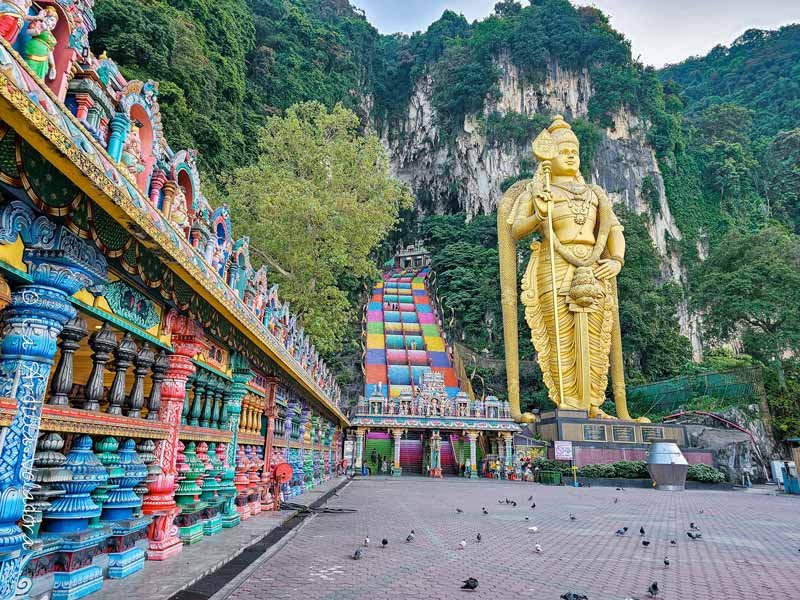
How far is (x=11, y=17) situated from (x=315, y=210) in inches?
448

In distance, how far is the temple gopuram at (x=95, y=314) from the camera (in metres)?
1.87

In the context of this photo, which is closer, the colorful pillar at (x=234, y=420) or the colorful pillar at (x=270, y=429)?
the colorful pillar at (x=234, y=420)

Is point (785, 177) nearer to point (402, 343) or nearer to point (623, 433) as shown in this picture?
point (402, 343)

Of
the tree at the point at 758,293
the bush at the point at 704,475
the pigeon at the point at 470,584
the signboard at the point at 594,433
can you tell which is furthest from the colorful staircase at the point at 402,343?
the pigeon at the point at 470,584

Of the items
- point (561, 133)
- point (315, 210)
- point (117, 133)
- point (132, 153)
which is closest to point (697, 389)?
point (561, 133)

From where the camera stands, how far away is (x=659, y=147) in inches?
1666

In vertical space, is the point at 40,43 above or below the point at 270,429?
above

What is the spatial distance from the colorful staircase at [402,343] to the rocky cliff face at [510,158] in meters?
14.0

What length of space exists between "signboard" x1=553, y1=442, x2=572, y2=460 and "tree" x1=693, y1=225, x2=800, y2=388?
11.7m

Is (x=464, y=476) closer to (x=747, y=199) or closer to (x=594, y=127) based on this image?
(x=594, y=127)

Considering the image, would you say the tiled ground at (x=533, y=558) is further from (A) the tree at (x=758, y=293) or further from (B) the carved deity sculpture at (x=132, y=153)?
(A) the tree at (x=758, y=293)

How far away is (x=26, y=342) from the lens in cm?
207

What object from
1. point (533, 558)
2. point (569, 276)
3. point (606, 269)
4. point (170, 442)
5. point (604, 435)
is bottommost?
point (533, 558)

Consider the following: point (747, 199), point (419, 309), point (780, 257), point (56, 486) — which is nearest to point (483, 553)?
point (56, 486)
